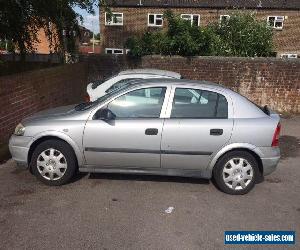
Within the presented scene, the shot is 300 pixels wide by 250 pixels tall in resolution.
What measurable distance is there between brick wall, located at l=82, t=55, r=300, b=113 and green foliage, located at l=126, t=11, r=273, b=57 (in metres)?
0.43

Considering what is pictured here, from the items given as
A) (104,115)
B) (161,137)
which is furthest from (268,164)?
(104,115)

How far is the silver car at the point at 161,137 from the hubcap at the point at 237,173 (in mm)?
14

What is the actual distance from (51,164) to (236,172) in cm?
273

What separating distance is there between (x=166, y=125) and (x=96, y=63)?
776cm

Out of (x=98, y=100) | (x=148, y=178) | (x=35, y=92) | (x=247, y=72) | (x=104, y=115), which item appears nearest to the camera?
(x=104, y=115)

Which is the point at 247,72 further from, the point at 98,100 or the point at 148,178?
the point at 98,100

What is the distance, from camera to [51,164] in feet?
17.4

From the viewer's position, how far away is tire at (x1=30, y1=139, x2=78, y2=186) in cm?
528

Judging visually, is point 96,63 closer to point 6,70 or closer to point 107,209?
point 6,70

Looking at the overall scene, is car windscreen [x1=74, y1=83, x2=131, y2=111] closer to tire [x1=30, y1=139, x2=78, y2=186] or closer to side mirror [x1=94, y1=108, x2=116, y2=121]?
side mirror [x1=94, y1=108, x2=116, y2=121]

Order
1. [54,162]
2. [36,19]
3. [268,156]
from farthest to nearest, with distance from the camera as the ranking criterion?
[36,19] → [54,162] → [268,156]

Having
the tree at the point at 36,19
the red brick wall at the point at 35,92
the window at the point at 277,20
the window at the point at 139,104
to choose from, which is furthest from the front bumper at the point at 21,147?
the window at the point at 277,20

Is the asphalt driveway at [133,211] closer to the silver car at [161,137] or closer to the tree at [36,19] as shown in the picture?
the silver car at [161,137]

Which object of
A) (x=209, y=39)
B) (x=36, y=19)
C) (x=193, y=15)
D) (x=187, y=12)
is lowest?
(x=209, y=39)
